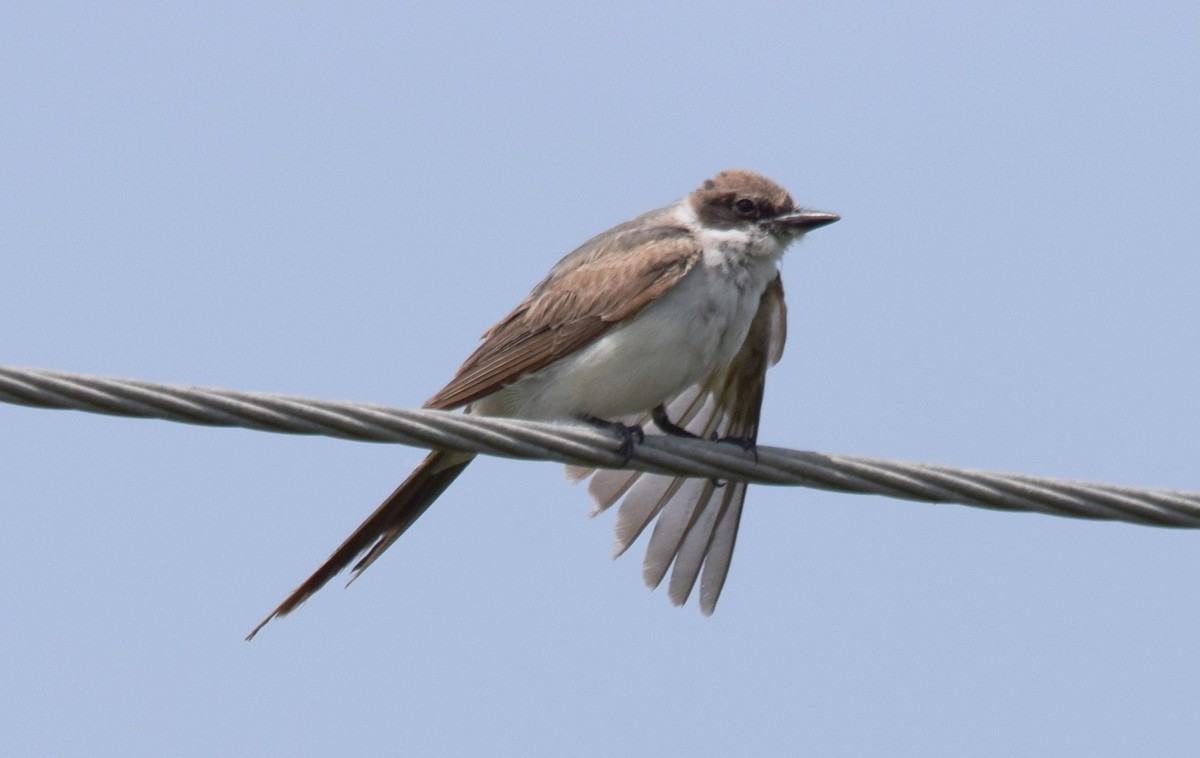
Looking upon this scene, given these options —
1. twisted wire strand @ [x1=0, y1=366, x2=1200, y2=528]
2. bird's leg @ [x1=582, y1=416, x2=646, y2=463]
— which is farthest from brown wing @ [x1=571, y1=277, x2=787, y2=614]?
twisted wire strand @ [x1=0, y1=366, x2=1200, y2=528]

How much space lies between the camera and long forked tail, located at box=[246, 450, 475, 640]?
25.3 feet

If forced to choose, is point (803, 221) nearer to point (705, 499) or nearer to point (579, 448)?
point (705, 499)

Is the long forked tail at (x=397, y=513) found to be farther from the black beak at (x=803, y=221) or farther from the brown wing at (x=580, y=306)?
the black beak at (x=803, y=221)

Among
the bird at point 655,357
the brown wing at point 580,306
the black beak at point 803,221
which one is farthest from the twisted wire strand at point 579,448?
the black beak at point 803,221

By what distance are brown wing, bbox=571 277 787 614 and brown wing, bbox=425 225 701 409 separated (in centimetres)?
70

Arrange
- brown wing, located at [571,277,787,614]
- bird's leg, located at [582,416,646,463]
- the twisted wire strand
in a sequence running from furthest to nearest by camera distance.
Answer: brown wing, located at [571,277,787,614] → bird's leg, located at [582,416,646,463] → the twisted wire strand

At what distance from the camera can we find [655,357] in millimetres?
7750

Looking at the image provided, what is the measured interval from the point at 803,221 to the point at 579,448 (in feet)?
9.37

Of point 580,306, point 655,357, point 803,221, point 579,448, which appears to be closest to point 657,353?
point 655,357

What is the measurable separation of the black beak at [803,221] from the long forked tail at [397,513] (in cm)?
175

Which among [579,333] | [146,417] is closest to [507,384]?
[579,333]

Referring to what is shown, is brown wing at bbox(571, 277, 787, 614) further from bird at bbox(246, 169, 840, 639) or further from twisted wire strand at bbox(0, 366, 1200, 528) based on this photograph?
twisted wire strand at bbox(0, 366, 1200, 528)

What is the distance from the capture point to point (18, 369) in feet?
15.9

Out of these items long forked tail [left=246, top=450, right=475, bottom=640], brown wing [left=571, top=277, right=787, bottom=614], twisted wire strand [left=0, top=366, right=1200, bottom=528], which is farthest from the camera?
brown wing [left=571, top=277, right=787, bottom=614]
